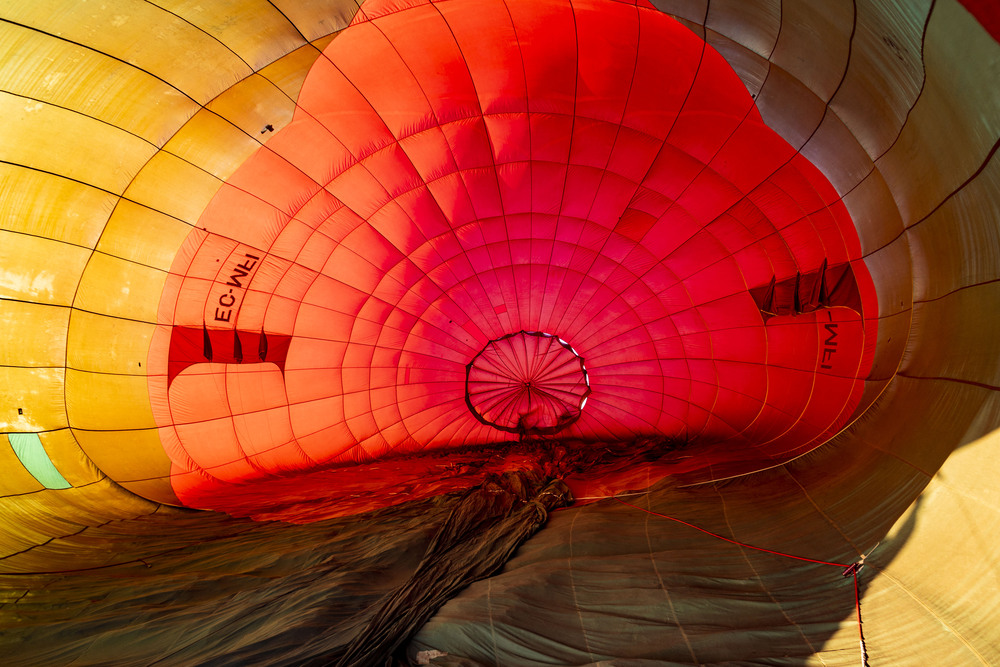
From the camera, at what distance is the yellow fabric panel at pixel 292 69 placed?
4066 millimetres

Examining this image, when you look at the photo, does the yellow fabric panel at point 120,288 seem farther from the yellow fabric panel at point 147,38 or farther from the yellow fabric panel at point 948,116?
the yellow fabric panel at point 948,116

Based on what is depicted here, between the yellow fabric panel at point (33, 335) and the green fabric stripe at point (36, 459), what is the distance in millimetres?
658

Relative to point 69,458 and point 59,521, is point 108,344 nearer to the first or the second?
point 69,458

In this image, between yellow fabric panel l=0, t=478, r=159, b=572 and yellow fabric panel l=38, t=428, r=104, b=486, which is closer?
yellow fabric panel l=0, t=478, r=159, b=572

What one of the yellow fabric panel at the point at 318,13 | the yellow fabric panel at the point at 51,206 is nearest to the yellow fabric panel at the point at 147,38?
the yellow fabric panel at the point at 318,13

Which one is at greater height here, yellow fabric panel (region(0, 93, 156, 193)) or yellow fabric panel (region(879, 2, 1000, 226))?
yellow fabric panel (region(0, 93, 156, 193))

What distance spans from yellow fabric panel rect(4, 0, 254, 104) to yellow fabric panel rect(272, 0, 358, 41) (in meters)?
0.55

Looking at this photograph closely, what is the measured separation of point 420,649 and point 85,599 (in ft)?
7.58

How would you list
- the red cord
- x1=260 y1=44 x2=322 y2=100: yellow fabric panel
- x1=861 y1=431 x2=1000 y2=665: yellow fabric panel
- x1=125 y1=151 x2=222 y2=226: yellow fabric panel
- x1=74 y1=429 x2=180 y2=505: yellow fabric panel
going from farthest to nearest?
x1=74 y1=429 x2=180 y2=505: yellow fabric panel → x1=125 y1=151 x2=222 y2=226: yellow fabric panel → x1=260 y1=44 x2=322 y2=100: yellow fabric panel → the red cord → x1=861 y1=431 x2=1000 y2=665: yellow fabric panel

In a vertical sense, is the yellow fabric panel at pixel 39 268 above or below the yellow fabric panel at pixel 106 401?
above

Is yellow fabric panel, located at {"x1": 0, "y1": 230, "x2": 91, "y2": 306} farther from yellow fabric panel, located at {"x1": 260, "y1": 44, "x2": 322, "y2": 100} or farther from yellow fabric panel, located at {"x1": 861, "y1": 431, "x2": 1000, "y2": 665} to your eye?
yellow fabric panel, located at {"x1": 861, "y1": 431, "x2": 1000, "y2": 665}

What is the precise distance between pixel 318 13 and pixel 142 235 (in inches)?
99.9

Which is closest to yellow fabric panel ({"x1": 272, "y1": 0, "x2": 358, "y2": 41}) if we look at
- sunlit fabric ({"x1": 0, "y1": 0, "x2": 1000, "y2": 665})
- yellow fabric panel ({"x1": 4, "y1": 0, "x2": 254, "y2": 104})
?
sunlit fabric ({"x1": 0, "y1": 0, "x2": 1000, "y2": 665})

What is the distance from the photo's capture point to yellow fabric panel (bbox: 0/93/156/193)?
13.0ft
